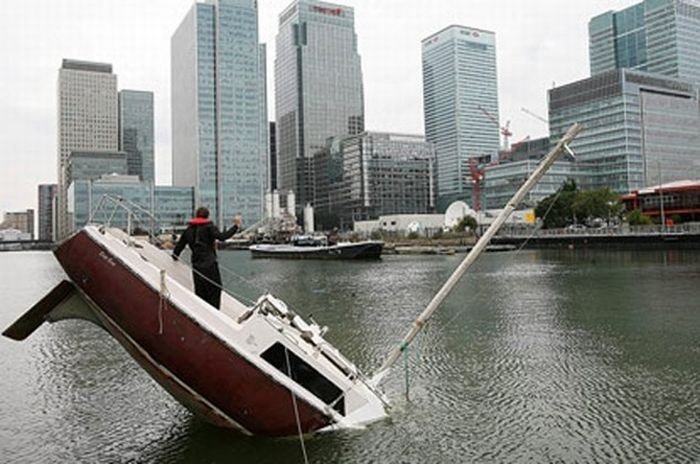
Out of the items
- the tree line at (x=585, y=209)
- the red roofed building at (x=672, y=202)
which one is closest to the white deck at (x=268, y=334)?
the tree line at (x=585, y=209)

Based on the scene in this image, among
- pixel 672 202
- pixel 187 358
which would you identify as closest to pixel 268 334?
pixel 187 358

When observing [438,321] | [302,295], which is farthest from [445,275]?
[438,321]

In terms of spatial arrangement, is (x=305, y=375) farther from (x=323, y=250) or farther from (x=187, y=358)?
(x=323, y=250)

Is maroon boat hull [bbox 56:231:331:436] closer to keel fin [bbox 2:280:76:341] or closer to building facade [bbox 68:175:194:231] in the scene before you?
keel fin [bbox 2:280:76:341]

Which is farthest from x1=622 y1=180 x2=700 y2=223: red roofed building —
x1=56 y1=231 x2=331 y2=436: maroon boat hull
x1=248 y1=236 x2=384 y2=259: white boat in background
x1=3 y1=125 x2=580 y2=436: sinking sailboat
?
x1=56 y1=231 x2=331 y2=436: maroon boat hull

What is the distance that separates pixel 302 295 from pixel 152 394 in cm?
2130

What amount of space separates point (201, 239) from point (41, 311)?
290 centimetres

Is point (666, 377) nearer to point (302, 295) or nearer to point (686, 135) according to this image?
point (302, 295)

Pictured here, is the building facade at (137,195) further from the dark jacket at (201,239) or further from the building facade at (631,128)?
the dark jacket at (201,239)

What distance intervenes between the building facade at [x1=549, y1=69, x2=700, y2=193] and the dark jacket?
167064 mm

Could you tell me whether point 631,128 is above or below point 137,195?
above

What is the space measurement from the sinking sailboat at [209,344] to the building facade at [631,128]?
167005 mm

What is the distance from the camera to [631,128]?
16600 cm

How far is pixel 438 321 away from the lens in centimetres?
2241
